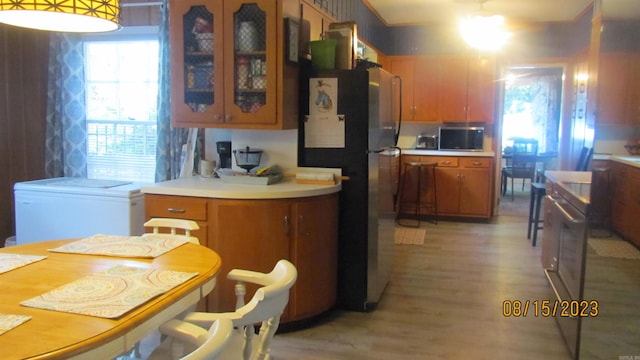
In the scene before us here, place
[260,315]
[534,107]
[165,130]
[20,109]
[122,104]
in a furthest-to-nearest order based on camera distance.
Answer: [534,107] < [122,104] < [20,109] < [165,130] < [260,315]

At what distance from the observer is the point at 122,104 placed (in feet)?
14.8

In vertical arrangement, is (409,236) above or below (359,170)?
below

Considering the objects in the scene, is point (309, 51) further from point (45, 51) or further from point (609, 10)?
point (45, 51)

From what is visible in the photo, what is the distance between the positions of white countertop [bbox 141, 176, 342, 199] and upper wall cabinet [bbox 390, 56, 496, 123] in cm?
380

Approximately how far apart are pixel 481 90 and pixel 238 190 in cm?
449

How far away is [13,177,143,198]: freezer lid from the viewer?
143 inches

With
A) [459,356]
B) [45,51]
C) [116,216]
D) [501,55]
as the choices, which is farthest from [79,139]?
[501,55]

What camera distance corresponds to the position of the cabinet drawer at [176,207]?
2984 millimetres

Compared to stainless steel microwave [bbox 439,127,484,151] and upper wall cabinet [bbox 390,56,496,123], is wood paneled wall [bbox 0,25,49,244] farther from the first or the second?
stainless steel microwave [bbox 439,127,484,151]

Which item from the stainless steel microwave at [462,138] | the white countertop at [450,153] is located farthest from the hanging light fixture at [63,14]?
the stainless steel microwave at [462,138]

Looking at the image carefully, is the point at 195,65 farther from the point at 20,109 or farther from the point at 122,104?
the point at 20,109

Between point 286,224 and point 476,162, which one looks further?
point 476,162

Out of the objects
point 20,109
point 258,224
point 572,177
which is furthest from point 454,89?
point 20,109
